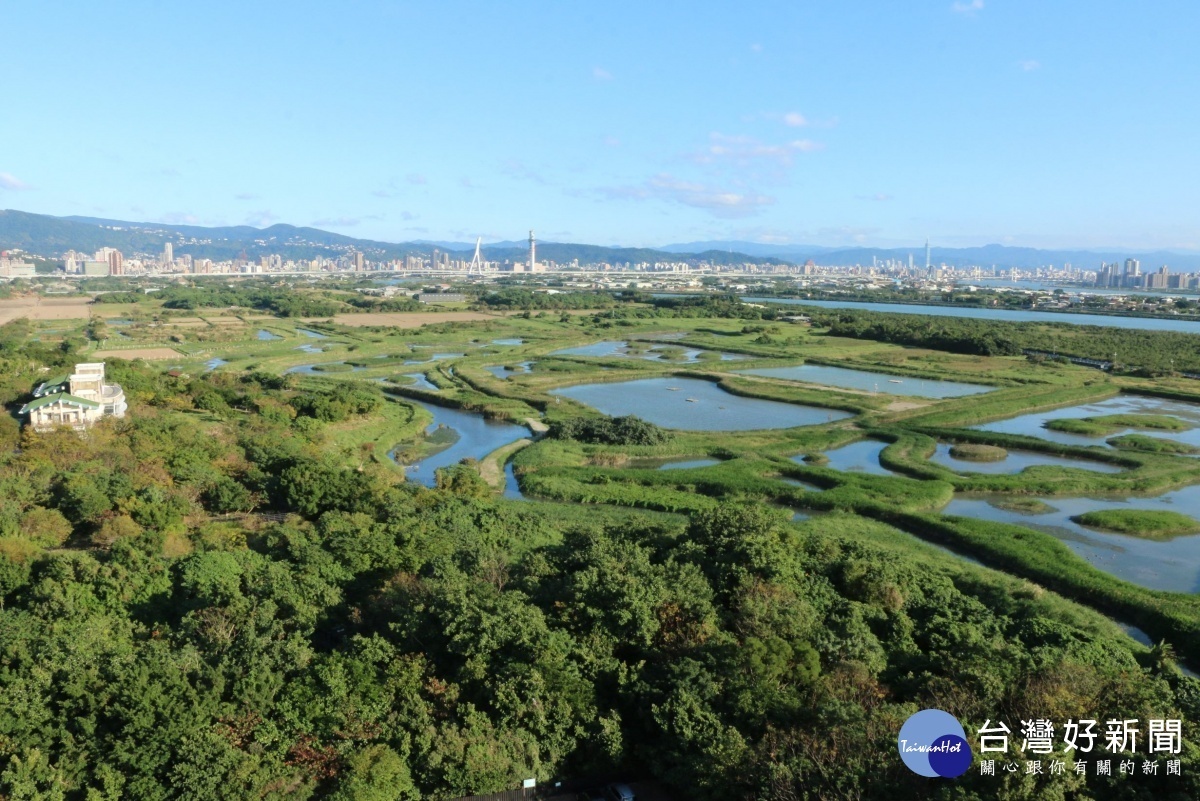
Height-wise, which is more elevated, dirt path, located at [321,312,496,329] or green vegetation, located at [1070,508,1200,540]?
dirt path, located at [321,312,496,329]

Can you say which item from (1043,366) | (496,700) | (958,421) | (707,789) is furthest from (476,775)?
(1043,366)

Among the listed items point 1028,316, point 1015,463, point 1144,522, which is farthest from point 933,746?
point 1028,316

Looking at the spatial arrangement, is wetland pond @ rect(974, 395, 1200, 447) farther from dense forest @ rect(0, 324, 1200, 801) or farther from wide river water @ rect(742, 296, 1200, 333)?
wide river water @ rect(742, 296, 1200, 333)

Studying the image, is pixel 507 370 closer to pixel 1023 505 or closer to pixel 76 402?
pixel 76 402

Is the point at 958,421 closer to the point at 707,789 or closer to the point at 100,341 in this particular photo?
the point at 707,789

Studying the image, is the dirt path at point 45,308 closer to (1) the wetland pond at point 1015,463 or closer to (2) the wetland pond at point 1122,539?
(1) the wetland pond at point 1015,463

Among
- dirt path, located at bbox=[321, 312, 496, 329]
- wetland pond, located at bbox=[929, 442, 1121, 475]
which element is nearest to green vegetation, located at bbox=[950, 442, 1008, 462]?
wetland pond, located at bbox=[929, 442, 1121, 475]
